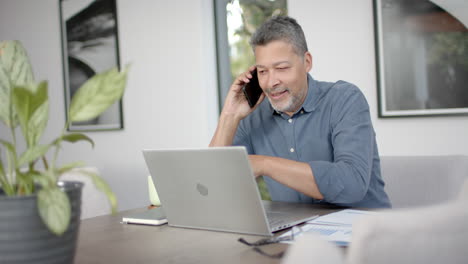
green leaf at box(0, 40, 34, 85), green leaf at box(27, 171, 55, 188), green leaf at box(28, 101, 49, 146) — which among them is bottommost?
green leaf at box(27, 171, 55, 188)

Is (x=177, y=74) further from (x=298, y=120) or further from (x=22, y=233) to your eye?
(x=22, y=233)

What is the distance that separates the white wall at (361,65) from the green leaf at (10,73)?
237 centimetres

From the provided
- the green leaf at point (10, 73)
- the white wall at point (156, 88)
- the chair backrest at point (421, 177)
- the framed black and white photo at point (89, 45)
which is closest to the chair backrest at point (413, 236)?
the green leaf at point (10, 73)

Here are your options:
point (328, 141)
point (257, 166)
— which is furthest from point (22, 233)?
point (328, 141)

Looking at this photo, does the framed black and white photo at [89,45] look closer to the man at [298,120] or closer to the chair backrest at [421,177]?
the man at [298,120]

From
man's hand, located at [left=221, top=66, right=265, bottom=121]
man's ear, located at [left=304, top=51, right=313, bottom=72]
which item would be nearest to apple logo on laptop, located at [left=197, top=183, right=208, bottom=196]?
man's hand, located at [left=221, top=66, right=265, bottom=121]

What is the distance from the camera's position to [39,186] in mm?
882

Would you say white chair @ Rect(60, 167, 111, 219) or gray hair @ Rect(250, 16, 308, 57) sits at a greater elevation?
gray hair @ Rect(250, 16, 308, 57)

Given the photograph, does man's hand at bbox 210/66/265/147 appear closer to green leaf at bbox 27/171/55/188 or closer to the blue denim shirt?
the blue denim shirt

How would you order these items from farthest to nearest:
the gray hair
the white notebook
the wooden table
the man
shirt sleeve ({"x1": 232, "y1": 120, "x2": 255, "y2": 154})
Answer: shirt sleeve ({"x1": 232, "y1": 120, "x2": 255, "y2": 154}) < the gray hair < the man < the white notebook < the wooden table

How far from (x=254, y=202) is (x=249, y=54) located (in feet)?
8.48

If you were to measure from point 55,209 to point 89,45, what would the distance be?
3763 millimetres

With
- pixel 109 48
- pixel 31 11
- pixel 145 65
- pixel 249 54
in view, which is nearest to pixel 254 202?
pixel 249 54

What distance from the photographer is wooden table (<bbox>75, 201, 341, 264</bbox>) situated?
1.12 meters
